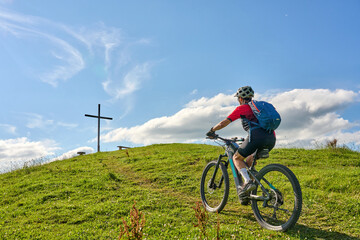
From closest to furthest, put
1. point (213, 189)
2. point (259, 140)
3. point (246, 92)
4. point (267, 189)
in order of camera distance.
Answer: point (267, 189) → point (259, 140) → point (246, 92) → point (213, 189)

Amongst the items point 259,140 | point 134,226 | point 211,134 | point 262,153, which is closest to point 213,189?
point 211,134

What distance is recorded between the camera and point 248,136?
7285 mm

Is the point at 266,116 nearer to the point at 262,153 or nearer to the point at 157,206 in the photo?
the point at 262,153

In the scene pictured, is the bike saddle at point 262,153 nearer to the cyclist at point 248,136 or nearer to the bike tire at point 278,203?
the cyclist at point 248,136

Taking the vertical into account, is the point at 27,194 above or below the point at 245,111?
below

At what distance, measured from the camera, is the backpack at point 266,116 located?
276 inches

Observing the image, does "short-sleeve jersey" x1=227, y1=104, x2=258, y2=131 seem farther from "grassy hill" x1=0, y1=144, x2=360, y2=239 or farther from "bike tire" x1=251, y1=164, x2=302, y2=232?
"grassy hill" x1=0, y1=144, x2=360, y2=239

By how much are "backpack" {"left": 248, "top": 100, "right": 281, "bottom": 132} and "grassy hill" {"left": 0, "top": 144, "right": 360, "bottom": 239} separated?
2.67 m

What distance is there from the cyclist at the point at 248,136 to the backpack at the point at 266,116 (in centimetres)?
16

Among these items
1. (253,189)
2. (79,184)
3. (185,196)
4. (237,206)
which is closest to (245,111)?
(253,189)

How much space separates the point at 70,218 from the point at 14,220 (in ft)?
7.72

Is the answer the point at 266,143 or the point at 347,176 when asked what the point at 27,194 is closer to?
the point at 266,143

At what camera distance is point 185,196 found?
11.6 metres

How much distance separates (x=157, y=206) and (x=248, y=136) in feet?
14.7
